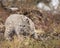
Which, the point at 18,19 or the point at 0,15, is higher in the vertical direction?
the point at 18,19

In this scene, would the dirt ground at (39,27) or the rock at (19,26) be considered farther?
the rock at (19,26)

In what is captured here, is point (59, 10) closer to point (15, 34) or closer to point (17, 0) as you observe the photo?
point (17, 0)

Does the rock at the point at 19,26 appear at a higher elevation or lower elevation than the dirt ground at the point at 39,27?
higher

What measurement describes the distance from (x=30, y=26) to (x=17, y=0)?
8.59m

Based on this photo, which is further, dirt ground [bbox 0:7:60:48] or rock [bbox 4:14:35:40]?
rock [bbox 4:14:35:40]

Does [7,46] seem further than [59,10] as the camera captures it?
No

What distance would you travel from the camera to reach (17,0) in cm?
1766

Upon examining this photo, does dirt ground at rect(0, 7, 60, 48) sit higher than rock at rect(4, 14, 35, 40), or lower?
lower

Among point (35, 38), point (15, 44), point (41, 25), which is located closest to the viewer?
point (15, 44)

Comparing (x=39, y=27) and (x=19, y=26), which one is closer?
(x=19, y=26)

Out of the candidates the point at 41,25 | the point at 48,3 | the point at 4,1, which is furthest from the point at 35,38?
the point at 48,3

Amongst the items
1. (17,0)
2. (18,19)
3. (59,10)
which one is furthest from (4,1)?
(18,19)

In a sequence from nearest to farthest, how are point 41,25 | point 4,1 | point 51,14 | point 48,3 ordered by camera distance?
1. point 41,25
2. point 51,14
3. point 4,1
4. point 48,3

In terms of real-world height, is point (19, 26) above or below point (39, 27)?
above
